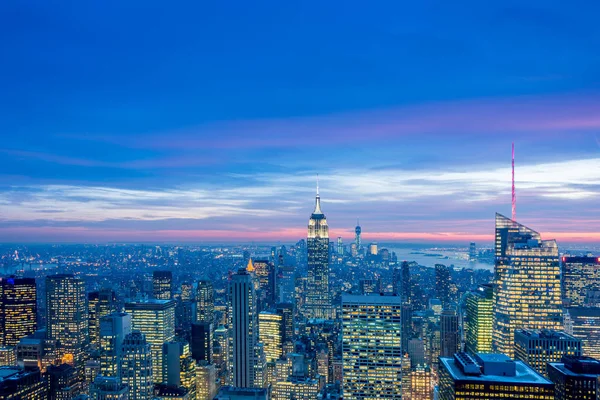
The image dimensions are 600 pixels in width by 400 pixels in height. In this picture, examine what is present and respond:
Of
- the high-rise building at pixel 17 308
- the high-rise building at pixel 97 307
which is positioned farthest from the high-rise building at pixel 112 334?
the high-rise building at pixel 17 308

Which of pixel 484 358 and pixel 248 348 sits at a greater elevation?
pixel 484 358

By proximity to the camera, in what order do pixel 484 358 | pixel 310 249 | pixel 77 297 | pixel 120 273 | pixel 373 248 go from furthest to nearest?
pixel 373 248 < pixel 310 249 < pixel 120 273 < pixel 77 297 < pixel 484 358

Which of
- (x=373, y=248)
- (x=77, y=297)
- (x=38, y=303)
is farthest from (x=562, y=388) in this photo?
(x=373, y=248)

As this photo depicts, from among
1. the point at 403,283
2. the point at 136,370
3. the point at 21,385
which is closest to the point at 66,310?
the point at 21,385

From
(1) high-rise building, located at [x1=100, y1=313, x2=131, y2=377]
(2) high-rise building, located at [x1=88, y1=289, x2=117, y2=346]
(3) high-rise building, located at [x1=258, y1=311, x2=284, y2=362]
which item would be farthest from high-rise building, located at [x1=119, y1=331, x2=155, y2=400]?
(2) high-rise building, located at [x1=88, y1=289, x2=117, y2=346]

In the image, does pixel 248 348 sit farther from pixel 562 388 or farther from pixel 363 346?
pixel 562 388

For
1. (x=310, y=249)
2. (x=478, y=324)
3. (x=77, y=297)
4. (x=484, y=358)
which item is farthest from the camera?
(x=310, y=249)

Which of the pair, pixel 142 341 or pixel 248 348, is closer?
pixel 142 341
